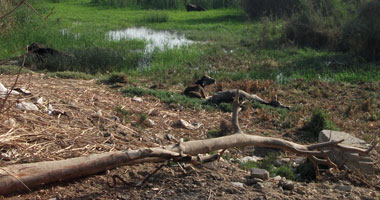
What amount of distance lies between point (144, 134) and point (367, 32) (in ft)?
24.5

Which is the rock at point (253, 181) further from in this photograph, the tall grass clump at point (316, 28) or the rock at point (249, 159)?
the tall grass clump at point (316, 28)

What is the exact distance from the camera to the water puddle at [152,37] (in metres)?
12.0

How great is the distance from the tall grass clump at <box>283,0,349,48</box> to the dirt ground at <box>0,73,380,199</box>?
15.5ft

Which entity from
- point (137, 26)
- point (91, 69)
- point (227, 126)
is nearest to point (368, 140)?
point (227, 126)

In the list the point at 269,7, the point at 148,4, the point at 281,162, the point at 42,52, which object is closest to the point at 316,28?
the point at 269,7

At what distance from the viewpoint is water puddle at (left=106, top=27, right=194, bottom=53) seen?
1199 cm

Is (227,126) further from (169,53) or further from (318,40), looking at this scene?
(318,40)

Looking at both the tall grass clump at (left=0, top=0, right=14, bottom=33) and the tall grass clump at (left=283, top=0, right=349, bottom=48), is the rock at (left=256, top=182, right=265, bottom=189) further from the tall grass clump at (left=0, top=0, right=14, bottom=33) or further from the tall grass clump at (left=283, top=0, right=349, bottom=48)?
the tall grass clump at (left=283, top=0, right=349, bottom=48)

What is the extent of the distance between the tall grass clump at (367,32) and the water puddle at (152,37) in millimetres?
4499

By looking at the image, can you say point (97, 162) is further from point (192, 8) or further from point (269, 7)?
point (192, 8)

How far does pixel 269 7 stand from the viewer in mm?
16984

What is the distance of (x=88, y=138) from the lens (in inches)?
152

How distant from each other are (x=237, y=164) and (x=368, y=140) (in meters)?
2.12

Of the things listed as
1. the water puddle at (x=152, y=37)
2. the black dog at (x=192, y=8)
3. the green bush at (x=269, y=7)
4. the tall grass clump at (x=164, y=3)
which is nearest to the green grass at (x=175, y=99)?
the water puddle at (x=152, y=37)
